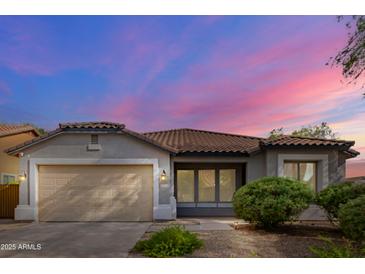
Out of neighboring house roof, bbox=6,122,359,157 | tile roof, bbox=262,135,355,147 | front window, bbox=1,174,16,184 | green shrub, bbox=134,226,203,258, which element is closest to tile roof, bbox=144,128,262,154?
neighboring house roof, bbox=6,122,359,157

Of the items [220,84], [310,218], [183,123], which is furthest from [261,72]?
[310,218]

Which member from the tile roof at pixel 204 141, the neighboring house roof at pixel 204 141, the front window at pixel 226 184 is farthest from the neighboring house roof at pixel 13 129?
the front window at pixel 226 184

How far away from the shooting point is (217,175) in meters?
14.5

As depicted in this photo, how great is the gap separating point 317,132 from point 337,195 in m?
4.70

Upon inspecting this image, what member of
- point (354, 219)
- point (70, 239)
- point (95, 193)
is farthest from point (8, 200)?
point (354, 219)

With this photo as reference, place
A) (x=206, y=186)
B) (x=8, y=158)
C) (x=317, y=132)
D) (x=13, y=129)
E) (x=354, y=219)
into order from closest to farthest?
(x=354, y=219)
(x=317, y=132)
(x=206, y=186)
(x=8, y=158)
(x=13, y=129)

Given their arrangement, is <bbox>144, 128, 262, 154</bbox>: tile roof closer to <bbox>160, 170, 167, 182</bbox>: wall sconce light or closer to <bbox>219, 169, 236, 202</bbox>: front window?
<bbox>160, 170, 167, 182</bbox>: wall sconce light

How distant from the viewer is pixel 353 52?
33.2 feet

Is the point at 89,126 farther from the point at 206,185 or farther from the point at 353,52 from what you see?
the point at 353,52

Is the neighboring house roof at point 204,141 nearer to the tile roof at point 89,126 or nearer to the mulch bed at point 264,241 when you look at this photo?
the tile roof at point 89,126

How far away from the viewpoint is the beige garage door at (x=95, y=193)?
12.2 metres

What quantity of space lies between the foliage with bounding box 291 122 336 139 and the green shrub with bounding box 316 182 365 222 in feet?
10.9
